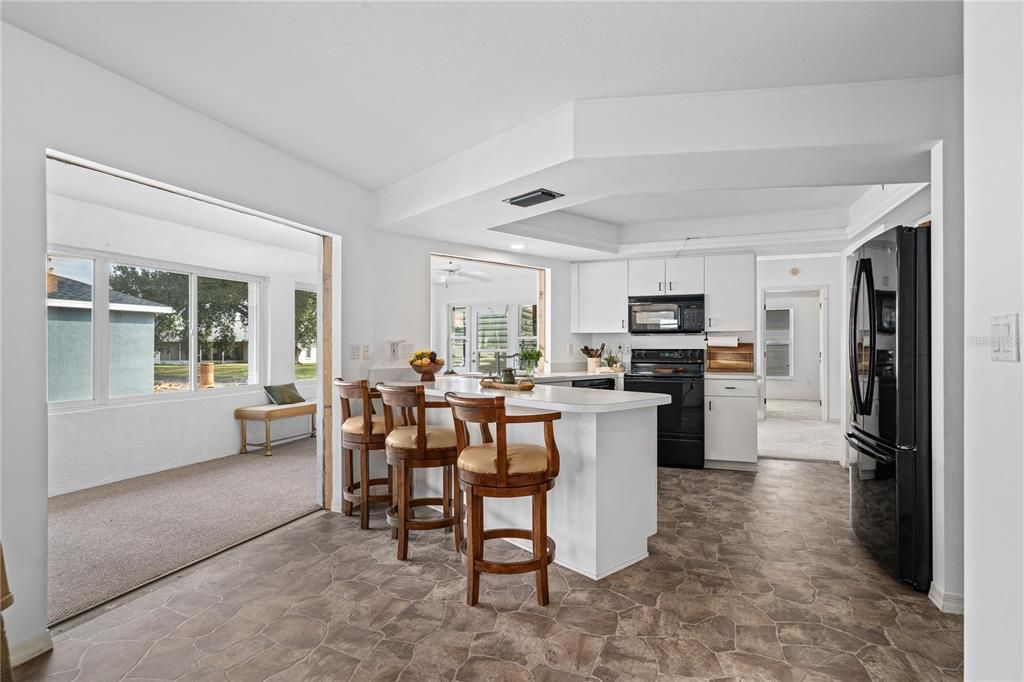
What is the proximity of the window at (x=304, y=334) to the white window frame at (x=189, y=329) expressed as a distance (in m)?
0.56

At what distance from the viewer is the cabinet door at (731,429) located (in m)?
5.26

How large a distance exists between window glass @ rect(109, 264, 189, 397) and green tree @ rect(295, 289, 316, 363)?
153cm

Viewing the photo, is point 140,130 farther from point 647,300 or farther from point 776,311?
point 776,311

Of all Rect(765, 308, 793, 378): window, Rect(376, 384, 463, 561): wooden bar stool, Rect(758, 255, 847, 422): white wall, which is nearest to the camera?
Rect(376, 384, 463, 561): wooden bar stool

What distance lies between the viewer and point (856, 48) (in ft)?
7.14

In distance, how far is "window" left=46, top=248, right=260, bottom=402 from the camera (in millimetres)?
4648

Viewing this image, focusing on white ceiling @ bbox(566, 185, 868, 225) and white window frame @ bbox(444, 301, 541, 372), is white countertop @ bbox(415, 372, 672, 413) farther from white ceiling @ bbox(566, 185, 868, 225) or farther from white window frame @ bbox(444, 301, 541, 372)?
white window frame @ bbox(444, 301, 541, 372)

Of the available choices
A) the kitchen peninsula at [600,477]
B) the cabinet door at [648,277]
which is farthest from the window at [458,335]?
the kitchen peninsula at [600,477]

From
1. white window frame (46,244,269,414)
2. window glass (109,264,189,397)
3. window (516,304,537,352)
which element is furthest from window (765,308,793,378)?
window glass (109,264,189,397)

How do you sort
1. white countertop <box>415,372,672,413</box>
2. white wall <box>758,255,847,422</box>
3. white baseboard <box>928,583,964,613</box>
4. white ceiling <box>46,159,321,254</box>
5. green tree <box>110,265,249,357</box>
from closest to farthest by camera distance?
1. white baseboard <box>928,583,964,613</box>
2. white countertop <box>415,372,672,413</box>
3. white ceiling <box>46,159,321,254</box>
4. green tree <box>110,265,249,357</box>
5. white wall <box>758,255,847,422</box>
